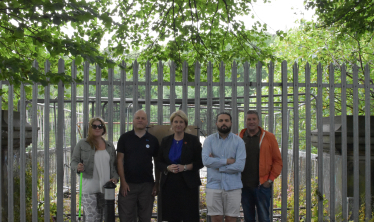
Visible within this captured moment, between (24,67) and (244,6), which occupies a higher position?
(244,6)

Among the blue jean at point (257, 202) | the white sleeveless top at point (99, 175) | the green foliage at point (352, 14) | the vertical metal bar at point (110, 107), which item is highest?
the green foliage at point (352, 14)

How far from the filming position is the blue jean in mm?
5141

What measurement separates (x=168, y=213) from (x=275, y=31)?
603cm

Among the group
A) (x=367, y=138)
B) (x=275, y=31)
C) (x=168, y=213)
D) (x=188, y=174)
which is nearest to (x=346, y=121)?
(x=367, y=138)

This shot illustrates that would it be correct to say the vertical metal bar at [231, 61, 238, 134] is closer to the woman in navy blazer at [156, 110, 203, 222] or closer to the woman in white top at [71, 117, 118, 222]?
the woman in navy blazer at [156, 110, 203, 222]

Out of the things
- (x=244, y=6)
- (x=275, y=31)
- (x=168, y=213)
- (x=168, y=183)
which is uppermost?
(x=244, y=6)

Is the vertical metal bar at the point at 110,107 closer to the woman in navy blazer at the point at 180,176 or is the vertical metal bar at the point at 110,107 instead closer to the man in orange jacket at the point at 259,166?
the woman in navy blazer at the point at 180,176

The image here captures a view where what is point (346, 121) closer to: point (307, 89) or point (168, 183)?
point (307, 89)

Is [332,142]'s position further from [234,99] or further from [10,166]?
[10,166]

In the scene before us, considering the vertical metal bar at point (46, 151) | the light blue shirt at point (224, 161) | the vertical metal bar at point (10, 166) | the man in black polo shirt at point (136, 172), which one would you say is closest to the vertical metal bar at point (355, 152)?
the light blue shirt at point (224, 161)

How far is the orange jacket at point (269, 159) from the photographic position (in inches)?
200

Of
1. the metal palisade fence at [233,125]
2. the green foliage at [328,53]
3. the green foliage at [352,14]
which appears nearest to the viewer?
the metal palisade fence at [233,125]

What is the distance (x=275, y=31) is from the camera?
941 cm

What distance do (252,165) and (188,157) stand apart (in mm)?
903
